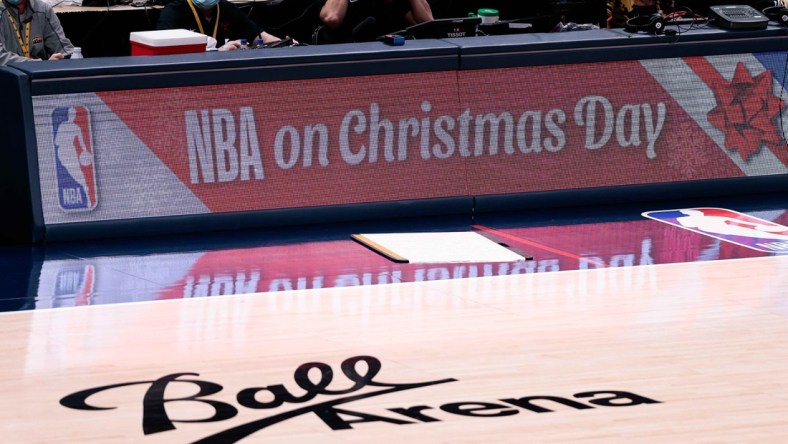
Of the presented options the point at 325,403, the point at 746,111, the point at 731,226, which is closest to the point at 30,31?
the point at 746,111

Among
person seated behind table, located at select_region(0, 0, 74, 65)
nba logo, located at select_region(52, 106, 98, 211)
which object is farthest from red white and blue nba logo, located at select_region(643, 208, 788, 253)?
person seated behind table, located at select_region(0, 0, 74, 65)

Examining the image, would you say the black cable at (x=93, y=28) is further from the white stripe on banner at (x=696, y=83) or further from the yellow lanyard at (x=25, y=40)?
the white stripe on banner at (x=696, y=83)

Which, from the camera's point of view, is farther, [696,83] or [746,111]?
[746,111]

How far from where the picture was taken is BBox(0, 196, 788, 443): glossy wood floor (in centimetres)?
461

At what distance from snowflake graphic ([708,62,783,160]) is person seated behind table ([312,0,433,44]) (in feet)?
8.51

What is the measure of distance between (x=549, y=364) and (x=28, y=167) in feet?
11.5

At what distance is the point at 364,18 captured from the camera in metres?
9.77

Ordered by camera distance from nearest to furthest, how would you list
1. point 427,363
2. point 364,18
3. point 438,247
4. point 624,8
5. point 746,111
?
point 427,363 → point 438,247 → point 746,111 → point 364,18 → point 624,8

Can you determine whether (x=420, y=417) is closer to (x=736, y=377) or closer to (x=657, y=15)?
(x=736, y=377)

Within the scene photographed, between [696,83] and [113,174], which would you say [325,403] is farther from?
[696,83]

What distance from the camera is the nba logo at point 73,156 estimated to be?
7391 millimetres

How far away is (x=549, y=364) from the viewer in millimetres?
5312

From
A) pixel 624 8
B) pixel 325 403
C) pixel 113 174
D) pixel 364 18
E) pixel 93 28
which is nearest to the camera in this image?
pixel 325 403

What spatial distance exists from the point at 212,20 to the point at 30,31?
4.78 ft
